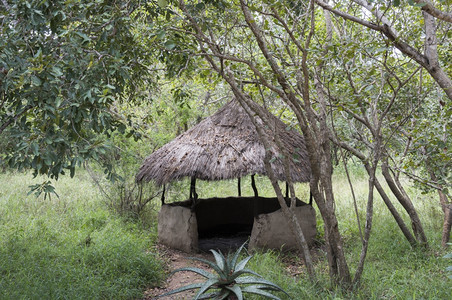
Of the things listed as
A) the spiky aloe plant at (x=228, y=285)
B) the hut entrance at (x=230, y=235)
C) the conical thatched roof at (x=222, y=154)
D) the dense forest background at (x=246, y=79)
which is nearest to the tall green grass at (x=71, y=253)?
the dense forest background at (x=246, y=79)

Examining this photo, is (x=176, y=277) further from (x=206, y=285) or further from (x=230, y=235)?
(x=230, y=235)

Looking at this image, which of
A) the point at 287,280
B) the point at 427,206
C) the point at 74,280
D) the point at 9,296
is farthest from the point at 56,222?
the point at 427,206

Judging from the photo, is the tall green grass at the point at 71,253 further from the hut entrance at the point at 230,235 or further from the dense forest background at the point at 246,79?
the hut entrance at the point at 230,235

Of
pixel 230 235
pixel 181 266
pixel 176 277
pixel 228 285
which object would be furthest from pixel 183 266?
pixel 230 235

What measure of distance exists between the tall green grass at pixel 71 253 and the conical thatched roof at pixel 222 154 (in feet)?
3.53

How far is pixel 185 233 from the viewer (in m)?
6.45

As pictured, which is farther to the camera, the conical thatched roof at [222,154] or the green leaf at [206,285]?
the conical thatched roof at [222,154]

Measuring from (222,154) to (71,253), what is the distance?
2.45 meters

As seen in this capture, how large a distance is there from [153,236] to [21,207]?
2.65m

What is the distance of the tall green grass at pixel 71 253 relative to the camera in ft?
14.5

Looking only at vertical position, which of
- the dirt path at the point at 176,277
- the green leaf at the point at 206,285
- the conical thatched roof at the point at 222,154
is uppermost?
the conical thatched roof at the point at 222,154

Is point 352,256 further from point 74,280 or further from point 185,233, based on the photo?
point 74,280

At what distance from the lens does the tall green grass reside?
443cm

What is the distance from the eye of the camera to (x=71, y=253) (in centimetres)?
535
